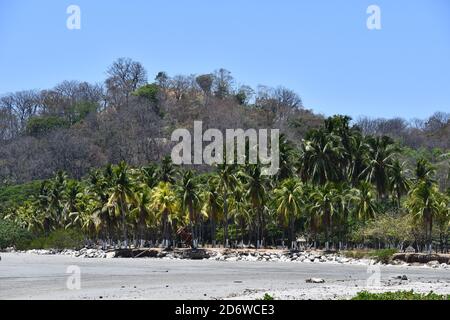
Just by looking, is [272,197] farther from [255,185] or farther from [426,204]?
[426,204]

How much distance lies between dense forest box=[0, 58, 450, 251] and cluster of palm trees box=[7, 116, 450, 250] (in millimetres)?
171

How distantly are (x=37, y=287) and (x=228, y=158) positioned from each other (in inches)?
2133

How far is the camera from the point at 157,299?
26.3 meters

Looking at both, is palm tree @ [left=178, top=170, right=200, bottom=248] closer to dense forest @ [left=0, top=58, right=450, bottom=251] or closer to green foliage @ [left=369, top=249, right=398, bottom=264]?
dense forest @ [left=0, top=58, right=450, bottom=251]

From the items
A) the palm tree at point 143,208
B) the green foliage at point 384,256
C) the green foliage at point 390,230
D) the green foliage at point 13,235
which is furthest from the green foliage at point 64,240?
the green foliage at point 384,256

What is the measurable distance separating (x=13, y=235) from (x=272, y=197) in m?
44.3

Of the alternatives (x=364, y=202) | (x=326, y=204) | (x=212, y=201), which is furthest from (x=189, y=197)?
(x=364, y=202)

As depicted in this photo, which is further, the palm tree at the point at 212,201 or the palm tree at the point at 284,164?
the palm tree at the point at 284,164

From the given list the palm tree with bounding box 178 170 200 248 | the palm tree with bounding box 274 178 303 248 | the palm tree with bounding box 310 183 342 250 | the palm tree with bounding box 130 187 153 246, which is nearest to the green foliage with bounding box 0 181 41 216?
the palm tree with bounding box 130 187 153 246

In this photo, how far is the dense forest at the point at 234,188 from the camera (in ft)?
257

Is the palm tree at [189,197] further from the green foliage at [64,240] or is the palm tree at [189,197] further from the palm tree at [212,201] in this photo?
the green foliage at [64,240]

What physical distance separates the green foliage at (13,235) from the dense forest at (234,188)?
1881 mm

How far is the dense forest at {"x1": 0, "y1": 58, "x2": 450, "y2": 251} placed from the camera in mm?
78250

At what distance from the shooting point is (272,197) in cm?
8712
